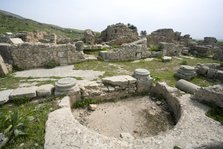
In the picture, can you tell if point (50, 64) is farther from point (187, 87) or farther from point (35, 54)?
point (187, 87)

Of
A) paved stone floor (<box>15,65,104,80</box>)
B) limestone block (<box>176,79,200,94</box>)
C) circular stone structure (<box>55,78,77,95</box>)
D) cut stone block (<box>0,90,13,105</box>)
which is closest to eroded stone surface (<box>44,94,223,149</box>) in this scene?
circular stone structure (<box>55,78,77,95</box>)

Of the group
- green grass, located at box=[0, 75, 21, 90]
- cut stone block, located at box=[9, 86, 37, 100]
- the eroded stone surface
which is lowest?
the eroded stone surface

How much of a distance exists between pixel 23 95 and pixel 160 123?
16.5 ft

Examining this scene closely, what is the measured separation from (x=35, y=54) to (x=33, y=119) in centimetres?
646

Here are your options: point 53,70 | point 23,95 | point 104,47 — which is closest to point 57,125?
point 23,95

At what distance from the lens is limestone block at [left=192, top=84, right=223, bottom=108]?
571 centimetres

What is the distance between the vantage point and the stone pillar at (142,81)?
309 inches

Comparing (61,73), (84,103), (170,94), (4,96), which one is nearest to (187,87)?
(170,94)

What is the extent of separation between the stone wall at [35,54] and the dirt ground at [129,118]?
545cm

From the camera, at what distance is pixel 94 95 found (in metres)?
7.18

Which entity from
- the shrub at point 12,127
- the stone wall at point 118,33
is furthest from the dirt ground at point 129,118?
the stone wall at point 118,33

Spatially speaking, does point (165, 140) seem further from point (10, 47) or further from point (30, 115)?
point (10, 47)

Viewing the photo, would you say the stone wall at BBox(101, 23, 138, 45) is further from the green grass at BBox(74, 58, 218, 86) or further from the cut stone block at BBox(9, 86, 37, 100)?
the cut stone block at BBox(9, 86, 37, 100)

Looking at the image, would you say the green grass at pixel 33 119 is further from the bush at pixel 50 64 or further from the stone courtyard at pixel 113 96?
the bush at pixel 50 64
